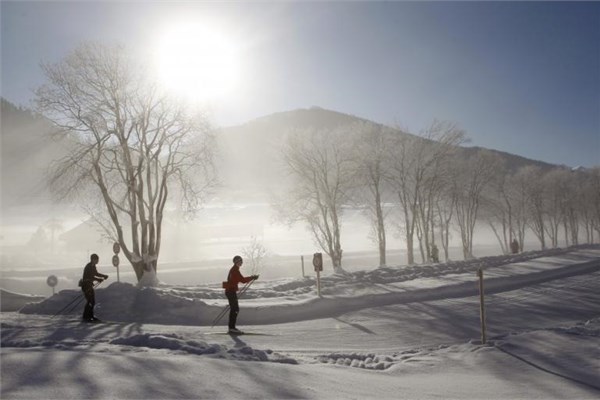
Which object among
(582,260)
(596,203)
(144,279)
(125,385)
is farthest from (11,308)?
(596,203)

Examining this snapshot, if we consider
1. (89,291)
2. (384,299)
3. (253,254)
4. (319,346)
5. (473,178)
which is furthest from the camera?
(473,178)

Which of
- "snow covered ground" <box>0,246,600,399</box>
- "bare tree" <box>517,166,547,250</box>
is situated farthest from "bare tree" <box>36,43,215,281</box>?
"bare tree" <box>517,166,547,250</box>

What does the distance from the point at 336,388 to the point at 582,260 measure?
27.5 metres

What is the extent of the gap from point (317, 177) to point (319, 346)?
23947 mm

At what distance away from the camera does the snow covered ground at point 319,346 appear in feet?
20.3

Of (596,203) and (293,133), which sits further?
(596,203)

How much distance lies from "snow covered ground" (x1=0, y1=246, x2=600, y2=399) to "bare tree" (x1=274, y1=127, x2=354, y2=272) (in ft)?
47.7

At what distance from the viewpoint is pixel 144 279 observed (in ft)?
66.8

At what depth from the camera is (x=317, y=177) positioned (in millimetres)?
33344

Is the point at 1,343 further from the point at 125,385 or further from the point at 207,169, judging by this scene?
the point at 207,169

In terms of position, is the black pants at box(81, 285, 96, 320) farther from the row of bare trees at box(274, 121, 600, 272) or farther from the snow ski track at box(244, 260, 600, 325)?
the row of bare trees at box(274, 121, 600, 272)

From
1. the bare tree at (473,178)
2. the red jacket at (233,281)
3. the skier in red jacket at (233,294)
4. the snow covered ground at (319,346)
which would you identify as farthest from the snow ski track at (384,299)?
the bare tree at (473,178)

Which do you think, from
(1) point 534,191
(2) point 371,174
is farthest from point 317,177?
(1) point 534,191

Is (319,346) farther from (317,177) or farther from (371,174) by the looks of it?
(371,174)
